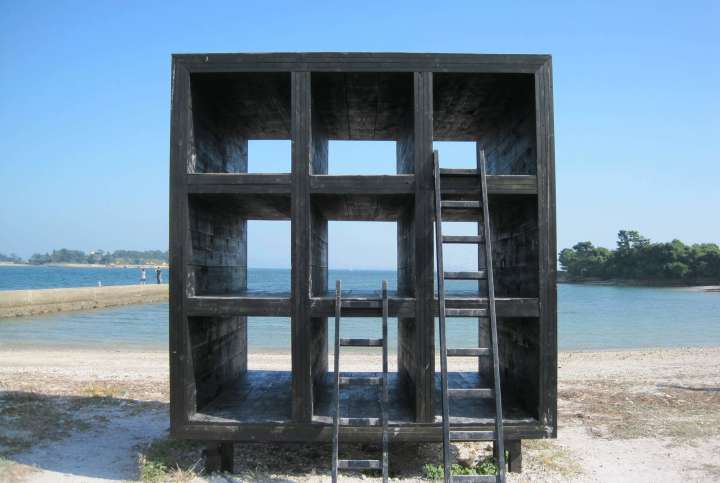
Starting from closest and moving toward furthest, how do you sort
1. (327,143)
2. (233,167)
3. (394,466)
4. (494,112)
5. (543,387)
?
(543,387) → (394,466) → (494,112) → (233,167) → (327,143)

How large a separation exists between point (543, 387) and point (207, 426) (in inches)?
148

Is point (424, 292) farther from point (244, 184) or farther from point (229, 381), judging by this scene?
point (229, 381)

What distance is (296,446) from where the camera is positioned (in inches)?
261

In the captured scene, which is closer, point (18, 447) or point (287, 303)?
point (287, 303)

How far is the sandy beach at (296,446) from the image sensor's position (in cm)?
569

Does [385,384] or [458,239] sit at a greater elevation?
[458,239]

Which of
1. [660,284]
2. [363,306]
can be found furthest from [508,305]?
[660,284]

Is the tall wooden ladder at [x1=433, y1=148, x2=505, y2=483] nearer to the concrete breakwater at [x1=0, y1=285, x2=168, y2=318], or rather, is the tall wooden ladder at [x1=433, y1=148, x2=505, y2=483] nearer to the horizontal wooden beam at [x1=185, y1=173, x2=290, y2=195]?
the horizontal wooden beam at [x1=185, y1=173, x2=290, y2=195]

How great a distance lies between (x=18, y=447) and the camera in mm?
6246

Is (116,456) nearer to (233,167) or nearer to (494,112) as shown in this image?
(233,167)

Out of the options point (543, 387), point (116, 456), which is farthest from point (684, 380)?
point (116, 456)

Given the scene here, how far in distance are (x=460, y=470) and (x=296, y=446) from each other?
2.31m

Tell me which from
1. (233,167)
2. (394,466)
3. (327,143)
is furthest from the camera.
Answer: (327,143)

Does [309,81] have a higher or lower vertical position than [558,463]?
higher
